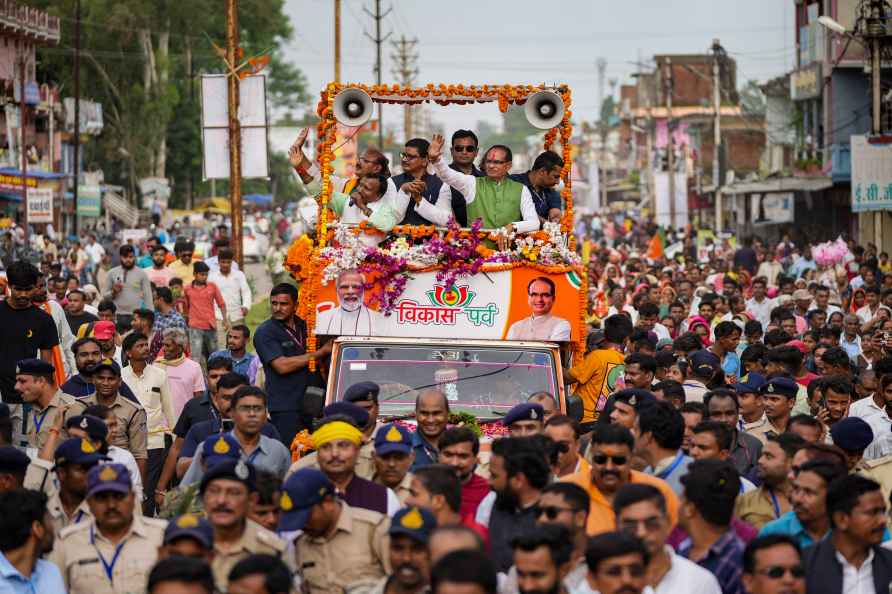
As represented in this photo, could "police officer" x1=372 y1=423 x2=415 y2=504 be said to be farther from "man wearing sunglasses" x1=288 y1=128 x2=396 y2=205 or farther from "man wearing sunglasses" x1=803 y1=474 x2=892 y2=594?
"man wearing sunglasses" x1=288 y1=128 x2=396 y2=205

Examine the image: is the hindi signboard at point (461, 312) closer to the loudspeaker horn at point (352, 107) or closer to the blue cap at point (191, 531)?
the loudspeaker horn at point (352, 107)

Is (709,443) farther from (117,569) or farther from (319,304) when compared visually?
(319,304)

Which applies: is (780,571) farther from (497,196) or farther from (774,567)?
(497,196)

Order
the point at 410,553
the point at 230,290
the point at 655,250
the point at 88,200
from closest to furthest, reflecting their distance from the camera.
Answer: the point at 410,553
the point at 230,290
the point at 655,250
the point at 88,200

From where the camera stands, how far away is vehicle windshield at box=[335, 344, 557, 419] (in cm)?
1139

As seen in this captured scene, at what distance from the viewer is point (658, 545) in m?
6.89

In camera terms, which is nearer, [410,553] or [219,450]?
[410,553]

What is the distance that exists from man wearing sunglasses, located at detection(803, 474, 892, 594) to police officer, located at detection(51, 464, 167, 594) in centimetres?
295

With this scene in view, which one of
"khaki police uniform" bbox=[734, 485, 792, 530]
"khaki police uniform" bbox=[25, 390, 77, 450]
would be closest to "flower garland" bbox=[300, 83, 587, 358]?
"khaki police uniform" bbox=[25, 390, 77, 450]

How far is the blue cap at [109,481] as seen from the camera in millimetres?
7547

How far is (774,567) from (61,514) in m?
3.84

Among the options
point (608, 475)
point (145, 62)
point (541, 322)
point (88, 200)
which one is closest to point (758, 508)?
point (608, 475)

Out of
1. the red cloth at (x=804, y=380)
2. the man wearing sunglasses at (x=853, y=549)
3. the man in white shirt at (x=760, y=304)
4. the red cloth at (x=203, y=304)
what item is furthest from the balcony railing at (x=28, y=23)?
the man wearing sunglasses at (x=853, y=549)

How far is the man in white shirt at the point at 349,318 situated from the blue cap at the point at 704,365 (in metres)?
2.57
